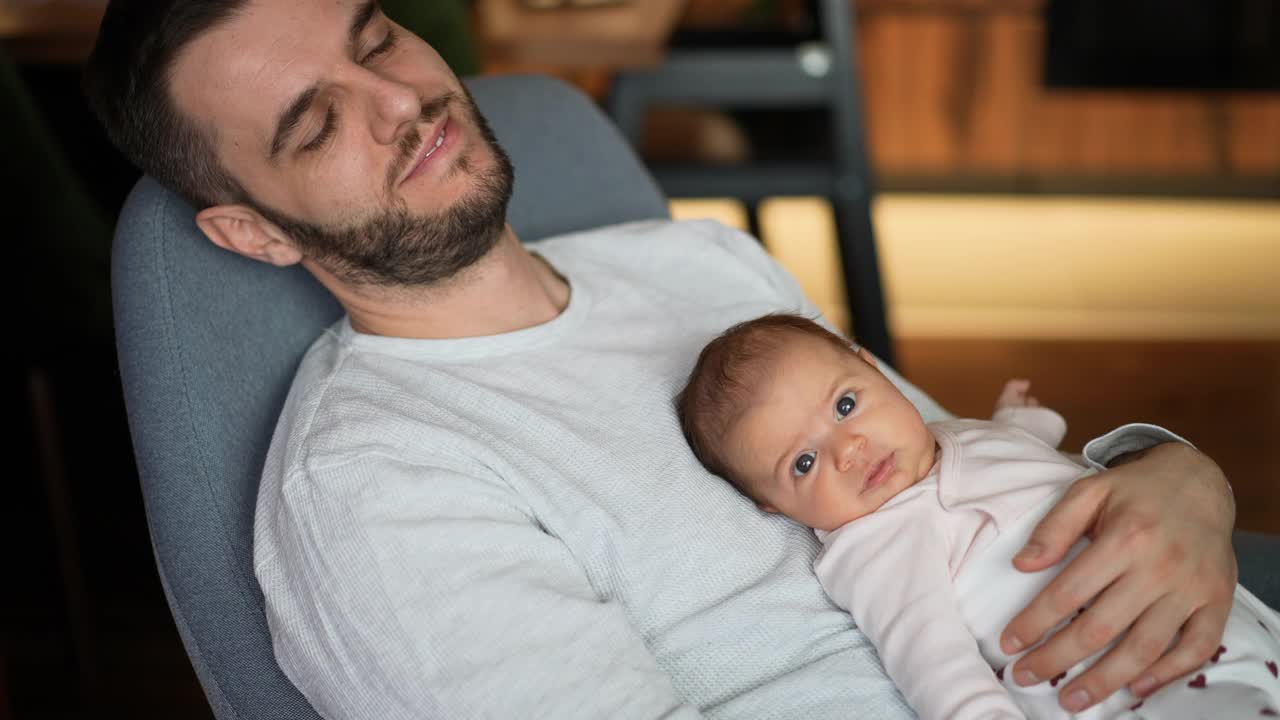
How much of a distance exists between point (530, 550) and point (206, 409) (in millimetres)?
366

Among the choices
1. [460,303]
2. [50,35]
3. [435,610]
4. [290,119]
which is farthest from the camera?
[50,35]

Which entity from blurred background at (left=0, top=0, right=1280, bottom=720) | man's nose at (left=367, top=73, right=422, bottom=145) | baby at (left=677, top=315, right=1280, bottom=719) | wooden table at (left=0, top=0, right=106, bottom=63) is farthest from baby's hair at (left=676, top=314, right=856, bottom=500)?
wooden table at (left=0, top=0, right=106, bottom=63)

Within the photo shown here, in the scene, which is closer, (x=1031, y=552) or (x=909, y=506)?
(x=1031, y=552)

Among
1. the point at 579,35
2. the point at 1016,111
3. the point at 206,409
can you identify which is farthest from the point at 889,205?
the point at 206,409

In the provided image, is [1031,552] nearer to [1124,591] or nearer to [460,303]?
[1124,591]

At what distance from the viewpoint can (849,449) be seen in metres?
1.22

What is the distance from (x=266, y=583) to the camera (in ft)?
3.73

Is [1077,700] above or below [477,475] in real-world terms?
below

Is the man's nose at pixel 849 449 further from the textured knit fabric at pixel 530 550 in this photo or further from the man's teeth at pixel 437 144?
the man's teeth at pixel 437 144

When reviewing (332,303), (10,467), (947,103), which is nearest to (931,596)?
(332,303)

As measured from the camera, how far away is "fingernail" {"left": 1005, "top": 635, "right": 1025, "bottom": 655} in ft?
3.61

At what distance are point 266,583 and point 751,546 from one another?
464 mm

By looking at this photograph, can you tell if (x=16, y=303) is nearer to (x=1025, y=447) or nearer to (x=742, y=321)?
(x=742, y=321)

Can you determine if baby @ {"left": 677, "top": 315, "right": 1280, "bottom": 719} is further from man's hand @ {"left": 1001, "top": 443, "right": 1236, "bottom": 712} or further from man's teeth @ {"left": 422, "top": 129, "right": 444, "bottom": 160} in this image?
man's teeth @ {"left": 422, "top": 129, "right": 444, "bottom": 160}
